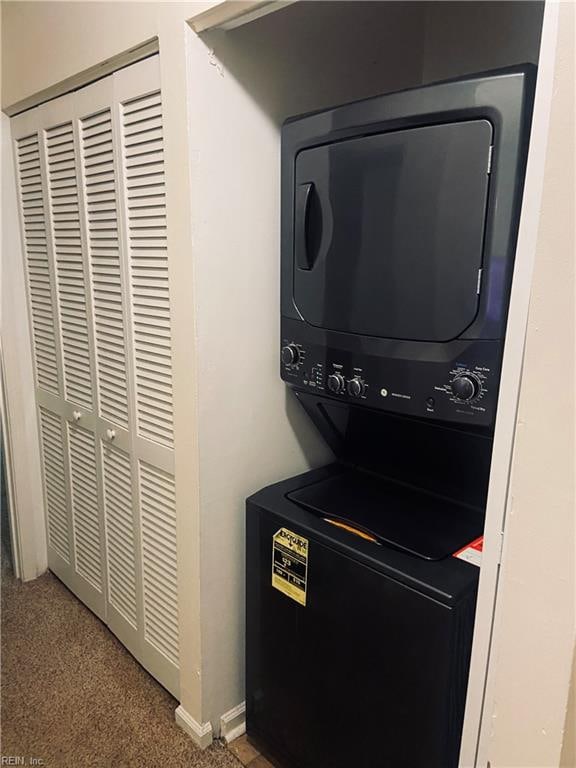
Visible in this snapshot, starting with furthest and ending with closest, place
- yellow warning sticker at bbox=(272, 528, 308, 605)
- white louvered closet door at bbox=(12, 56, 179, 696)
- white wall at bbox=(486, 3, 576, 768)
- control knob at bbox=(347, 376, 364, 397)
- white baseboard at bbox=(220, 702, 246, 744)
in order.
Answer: white baseboard at bbox=(220, 702, 246, 744) < white louvered closet door at bbox=(12, 56, 179, 696) < yellow warning sticker at bbox=(272, 528, 308, 605) < control knob at bbox=(347, 376, 364, 397) < white wall at bbox=(486, 3, 576, 768)

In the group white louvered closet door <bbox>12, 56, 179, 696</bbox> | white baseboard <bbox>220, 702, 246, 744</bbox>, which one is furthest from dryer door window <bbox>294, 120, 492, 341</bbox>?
white baseboard <bbox>220, 702, 246, 744</bbox>

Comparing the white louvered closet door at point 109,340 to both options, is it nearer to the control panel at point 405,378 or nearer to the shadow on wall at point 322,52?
the shadow on wall at point 322,52

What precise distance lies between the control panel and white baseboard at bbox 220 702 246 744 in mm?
968

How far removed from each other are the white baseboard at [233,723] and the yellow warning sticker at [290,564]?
494 millimetres

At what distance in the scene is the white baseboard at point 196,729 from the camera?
153cm

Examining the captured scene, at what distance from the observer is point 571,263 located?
71 centimetres

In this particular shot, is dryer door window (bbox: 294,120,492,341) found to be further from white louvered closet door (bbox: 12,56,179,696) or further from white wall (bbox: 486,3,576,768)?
white louvered closet door (bbox: 12,56,179,696)

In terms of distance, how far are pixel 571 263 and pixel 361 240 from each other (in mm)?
497

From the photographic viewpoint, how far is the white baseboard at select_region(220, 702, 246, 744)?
157 cm

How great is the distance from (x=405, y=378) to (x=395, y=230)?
29 centimetres

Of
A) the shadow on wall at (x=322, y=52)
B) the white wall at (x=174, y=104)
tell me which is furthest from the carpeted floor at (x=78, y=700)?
the shadow on wall at (x=322, y=52)

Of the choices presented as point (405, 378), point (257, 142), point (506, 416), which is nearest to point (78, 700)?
point (405, 378)

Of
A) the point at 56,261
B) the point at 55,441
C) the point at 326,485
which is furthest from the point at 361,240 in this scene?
the point at 55,441

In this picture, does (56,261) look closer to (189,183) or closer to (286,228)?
(189,183)
